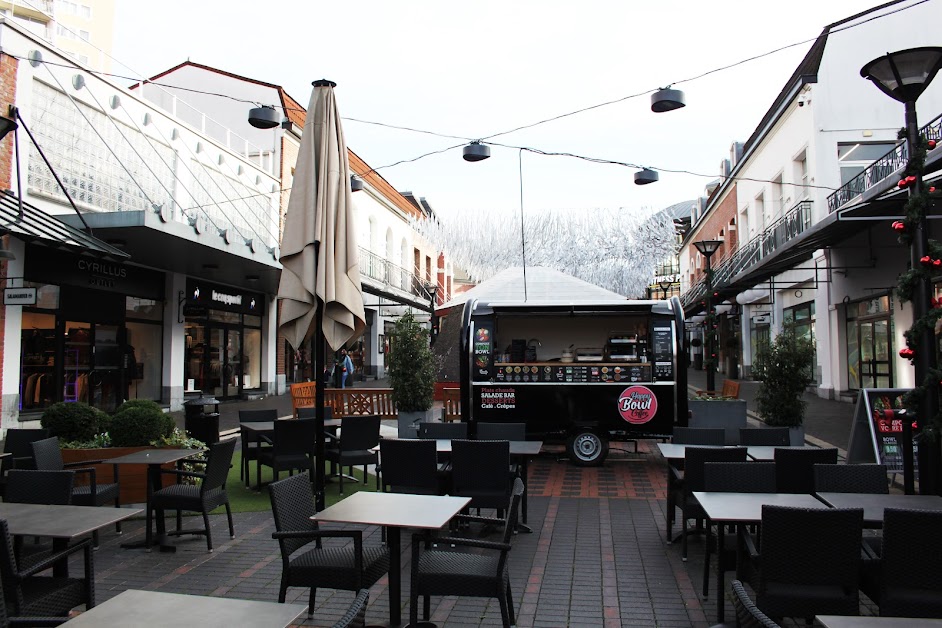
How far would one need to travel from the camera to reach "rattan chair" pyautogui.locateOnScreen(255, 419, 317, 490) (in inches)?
316

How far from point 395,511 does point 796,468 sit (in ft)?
11.3

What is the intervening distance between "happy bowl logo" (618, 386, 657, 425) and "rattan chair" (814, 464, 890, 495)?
5.10m

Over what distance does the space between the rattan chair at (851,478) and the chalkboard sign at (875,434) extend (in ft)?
10.9

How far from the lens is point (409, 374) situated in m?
11.7

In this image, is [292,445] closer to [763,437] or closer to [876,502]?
[763,437]

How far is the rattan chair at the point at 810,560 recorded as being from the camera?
373 centimetres

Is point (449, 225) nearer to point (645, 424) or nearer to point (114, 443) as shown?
point (645, 424)

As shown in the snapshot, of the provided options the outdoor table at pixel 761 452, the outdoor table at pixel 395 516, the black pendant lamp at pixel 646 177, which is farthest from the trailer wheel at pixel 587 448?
the outdoor table at pixel 395 516

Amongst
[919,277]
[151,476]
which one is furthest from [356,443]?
[919,277]

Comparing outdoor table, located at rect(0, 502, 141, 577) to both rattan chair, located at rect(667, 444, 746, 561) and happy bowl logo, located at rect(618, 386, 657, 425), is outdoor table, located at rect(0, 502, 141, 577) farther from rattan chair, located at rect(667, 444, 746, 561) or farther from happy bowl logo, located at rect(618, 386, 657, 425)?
happy bowl logo, located at rect(618, 386, 657, 425)

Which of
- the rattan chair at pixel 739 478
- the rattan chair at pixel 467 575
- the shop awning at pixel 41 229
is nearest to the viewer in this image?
the rattan chair at pixel 467 575

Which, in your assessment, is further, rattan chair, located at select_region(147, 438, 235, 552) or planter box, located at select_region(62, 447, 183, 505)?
planter box, located at select_region(62, 447, 183, 505)

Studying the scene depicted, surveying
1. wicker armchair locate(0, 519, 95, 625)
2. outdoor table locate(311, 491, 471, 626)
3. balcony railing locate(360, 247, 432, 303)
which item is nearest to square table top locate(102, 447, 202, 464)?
wicker armchair locate(0, 519, 95, 625)

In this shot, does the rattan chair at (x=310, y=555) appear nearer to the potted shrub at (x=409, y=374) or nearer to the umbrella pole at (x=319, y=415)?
the umbrella pole at (x=319, y=415)
